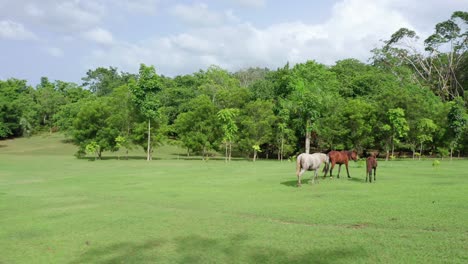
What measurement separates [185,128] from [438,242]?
48.4 metres

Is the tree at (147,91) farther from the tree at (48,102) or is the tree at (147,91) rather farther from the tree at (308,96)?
the tree at (48,102)

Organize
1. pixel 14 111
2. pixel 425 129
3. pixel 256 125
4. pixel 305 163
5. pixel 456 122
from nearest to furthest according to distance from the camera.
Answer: pixel 305 163 < pixel 456 122 < pixel 425 129 < pixel 256 125 < pixel 14 111

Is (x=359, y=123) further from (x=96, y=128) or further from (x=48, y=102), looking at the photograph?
(x=48, y=102)

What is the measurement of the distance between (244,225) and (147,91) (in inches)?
1722

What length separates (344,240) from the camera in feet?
30.0

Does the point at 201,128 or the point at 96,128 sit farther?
the point at 96,128

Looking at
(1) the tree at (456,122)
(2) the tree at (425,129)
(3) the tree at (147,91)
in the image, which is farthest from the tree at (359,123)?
(3) the tree at (147,91)

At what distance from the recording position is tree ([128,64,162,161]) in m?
51.9

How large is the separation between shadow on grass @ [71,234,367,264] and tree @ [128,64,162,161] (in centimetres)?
4336

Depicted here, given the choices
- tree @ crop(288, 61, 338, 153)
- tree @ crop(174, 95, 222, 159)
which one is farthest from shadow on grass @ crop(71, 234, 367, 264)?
tree @ crop(174, 95, 222, 159)

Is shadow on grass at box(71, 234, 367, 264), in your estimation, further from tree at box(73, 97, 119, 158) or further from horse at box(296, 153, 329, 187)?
tree at box(73, 97, 119, 158)

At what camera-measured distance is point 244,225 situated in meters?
11.2

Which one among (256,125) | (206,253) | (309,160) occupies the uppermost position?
(256,125)

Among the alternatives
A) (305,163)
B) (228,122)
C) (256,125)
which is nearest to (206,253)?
(305,163)
